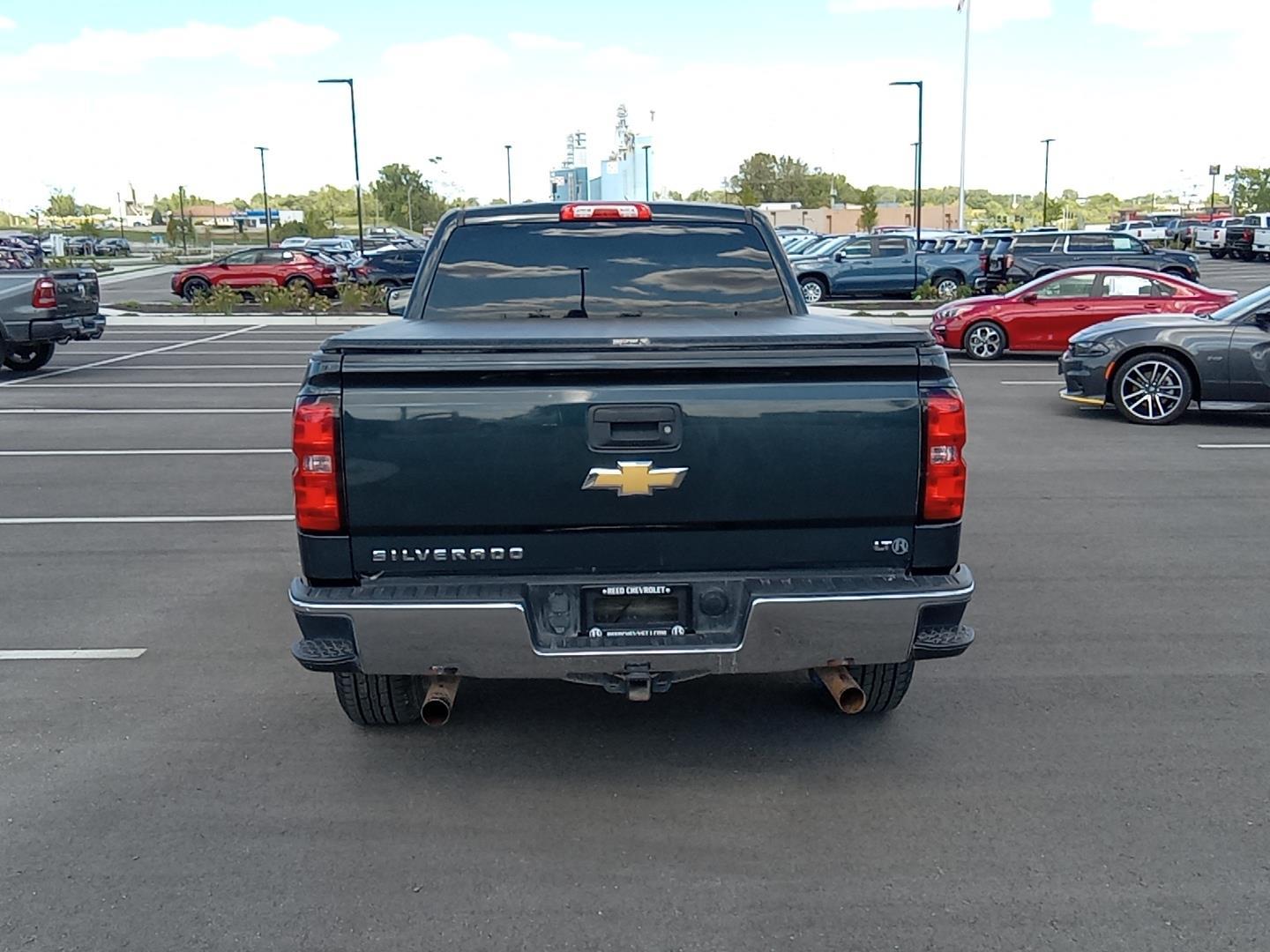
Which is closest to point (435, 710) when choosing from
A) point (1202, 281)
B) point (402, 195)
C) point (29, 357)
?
point (29, 357)

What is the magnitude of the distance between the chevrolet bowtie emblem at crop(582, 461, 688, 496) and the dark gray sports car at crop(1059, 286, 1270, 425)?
10.1m

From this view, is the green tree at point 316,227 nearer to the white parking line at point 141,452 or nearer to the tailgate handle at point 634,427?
the white parking line at point 141,452

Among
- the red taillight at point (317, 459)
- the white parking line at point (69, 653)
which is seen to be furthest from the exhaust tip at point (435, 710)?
the white parking line at point (69, 653)

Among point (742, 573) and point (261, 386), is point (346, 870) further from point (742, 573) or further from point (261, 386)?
point (261, 386)

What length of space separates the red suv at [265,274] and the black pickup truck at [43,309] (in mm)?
14169

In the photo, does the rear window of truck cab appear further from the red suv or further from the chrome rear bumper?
the red suv

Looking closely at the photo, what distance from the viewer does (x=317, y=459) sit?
152 inches

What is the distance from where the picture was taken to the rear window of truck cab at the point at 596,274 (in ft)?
18.5

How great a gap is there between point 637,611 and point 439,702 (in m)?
0.88

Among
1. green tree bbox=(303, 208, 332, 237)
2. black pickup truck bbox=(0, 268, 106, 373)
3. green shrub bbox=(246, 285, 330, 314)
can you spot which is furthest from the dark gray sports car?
green tree bbox=(303, 208, 332, 237)

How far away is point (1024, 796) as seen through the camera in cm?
435

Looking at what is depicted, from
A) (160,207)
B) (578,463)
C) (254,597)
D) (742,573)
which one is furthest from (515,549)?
(160,207)

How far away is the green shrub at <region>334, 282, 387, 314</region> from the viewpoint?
96.2 feet

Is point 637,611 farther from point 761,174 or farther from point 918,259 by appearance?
point 761,174
